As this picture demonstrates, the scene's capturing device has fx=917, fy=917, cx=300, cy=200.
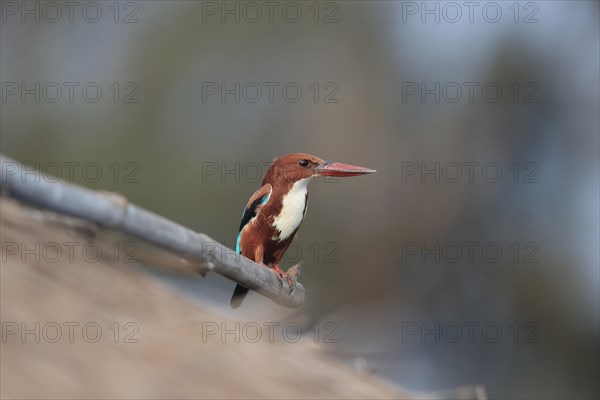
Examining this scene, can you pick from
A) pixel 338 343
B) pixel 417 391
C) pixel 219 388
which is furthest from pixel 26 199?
pixel 417 391

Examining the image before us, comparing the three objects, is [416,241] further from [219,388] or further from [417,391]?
[219,388]

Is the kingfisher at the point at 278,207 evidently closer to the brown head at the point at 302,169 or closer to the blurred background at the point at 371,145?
the brown head at the point at 302,169

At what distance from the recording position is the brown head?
3891 millimetres

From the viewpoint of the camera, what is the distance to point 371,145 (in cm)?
1120

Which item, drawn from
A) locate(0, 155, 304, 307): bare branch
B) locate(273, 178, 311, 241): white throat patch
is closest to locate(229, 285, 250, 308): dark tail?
locate(273, 178, 311, 241): white throat patch

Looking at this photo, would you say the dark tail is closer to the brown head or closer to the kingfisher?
the kingfisher

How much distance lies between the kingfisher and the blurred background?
5.42 metres

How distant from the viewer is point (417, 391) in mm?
1813

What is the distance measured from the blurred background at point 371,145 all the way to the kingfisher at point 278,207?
5.42 meters

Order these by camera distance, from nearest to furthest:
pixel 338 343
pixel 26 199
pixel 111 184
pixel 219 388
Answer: pixel 26 199, pixel 219 388, pixel 338 343, pixel 111 184

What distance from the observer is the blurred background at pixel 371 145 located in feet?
33.9

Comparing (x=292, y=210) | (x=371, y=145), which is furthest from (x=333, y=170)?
(x=371, y=145)

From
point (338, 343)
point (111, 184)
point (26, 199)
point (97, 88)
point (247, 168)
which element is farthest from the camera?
point (97, 88)

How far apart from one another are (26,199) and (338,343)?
866 millimetres
